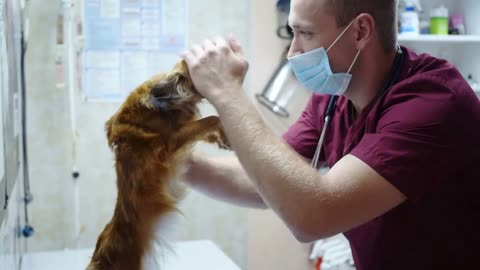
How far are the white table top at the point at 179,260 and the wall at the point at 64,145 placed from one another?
17.4 inches

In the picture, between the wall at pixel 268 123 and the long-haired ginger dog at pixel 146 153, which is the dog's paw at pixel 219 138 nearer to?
the long-haired ginger dog at pixel 146 153

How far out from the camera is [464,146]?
117cm

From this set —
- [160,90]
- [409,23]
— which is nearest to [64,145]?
[160,90]

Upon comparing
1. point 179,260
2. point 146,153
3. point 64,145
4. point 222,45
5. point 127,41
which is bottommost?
point 179,260

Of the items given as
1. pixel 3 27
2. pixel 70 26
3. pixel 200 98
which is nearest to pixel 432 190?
pixel 200 98

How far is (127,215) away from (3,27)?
0.51 m

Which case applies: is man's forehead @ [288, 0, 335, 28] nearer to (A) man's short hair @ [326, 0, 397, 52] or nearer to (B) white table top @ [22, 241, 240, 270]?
(A) man's short hair @ [326, 0, 397, 52]

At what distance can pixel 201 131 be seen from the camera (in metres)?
1.21

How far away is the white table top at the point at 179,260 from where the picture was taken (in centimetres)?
183

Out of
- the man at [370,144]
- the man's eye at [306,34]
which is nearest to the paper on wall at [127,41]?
the man at [370,144]

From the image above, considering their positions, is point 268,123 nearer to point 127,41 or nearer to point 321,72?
point 127,41

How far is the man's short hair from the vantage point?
1.28 m

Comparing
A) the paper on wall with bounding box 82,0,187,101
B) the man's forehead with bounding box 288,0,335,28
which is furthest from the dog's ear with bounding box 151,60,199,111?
the paper on wall with bounding box 82,0,187,101

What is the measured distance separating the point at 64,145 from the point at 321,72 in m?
1.52
